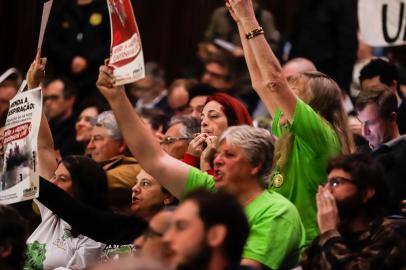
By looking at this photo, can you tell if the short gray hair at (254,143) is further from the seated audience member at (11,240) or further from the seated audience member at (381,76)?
the seated audience member at (381,76)

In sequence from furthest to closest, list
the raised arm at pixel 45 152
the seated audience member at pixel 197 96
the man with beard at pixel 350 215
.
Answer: the seated audience member at pixel 197 96 → the raised arm at pixel 45 152 → the man with beard at pixel 350 215

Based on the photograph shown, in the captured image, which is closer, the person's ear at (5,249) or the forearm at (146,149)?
the person's ear at (5,249)

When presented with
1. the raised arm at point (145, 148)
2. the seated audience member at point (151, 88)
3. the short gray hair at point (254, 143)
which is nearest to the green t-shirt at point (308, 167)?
the short gray hair at point (254, 143)

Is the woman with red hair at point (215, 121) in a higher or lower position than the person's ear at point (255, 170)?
lower

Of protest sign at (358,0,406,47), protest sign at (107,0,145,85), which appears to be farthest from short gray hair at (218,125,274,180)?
protest sign at (358,0,406,47)

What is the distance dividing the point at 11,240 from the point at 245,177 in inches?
40.4

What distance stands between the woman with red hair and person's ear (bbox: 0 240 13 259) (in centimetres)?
130

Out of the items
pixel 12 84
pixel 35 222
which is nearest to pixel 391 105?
pixel 35 222

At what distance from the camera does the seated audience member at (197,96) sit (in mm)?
8273

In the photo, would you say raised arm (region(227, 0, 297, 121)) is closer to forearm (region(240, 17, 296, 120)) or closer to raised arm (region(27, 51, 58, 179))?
forearm (region(240, 17, 296, 120))

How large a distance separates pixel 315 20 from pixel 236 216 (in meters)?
5.13

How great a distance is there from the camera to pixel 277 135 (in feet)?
20.5

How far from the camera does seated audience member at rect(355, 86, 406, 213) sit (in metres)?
6.27

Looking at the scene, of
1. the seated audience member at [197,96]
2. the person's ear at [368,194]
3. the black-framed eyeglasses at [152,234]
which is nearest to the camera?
the black-framed eyeglasses at [152,234]
